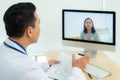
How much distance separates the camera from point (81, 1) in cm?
247

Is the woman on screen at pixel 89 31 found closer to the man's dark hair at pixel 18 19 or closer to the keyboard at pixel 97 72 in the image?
the keyboard at pixel 97 72

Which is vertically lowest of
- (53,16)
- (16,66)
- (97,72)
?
(97,72)

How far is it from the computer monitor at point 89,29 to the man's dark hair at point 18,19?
0.94 meters

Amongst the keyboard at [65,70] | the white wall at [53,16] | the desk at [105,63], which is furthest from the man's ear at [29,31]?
the white wall at [53,16]

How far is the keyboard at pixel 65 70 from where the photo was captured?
1651mm

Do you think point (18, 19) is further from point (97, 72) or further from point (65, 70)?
point (97, 72)

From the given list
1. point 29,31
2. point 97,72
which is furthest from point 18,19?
point 97,72

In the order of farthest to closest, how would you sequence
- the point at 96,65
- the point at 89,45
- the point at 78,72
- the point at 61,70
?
the point at 89,45, the point at 96,65, the point at 61,70, the point at 78,72

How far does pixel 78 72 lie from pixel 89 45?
0.76 m

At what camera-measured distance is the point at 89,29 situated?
2.11 meters

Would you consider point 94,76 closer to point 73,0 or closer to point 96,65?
point 96,65

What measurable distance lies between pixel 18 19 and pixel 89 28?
1017 mm

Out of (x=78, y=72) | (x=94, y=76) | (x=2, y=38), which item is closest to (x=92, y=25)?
(x=94, y=76)

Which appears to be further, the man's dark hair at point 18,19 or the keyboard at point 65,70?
the keyboard at point 65,70
